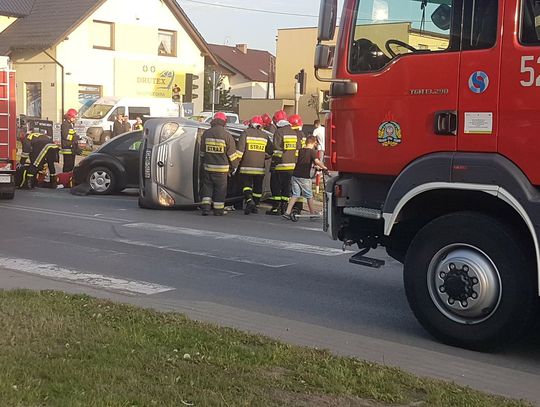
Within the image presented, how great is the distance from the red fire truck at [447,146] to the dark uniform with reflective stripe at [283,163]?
23.6 ft

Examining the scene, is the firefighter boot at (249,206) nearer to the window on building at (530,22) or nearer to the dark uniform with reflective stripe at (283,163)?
the dark uniform with reflective stripe at (283,163)

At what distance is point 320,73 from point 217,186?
7005 millimetres

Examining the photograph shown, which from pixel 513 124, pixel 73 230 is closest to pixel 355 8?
pixel 513 124

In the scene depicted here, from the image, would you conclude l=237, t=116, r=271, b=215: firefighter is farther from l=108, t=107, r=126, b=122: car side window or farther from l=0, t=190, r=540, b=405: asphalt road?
l=108, t=107, r=126, b=122: car side window

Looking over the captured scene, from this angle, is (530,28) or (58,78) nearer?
(530,28)

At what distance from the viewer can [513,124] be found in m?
5.41

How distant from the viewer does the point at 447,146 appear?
5766 mm

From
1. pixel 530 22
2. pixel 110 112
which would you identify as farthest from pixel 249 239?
pixel 110 112

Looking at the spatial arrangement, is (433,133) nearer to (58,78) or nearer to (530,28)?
(530,28)

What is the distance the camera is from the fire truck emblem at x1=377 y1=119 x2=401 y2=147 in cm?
604

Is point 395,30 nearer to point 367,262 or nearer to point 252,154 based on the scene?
point 367,262

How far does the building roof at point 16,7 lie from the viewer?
4064 cm

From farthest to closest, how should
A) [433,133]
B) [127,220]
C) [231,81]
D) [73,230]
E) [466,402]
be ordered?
[231,81] < [127,220] < [73,230] < [433,133] < [466,402]

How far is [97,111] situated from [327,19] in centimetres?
2937
